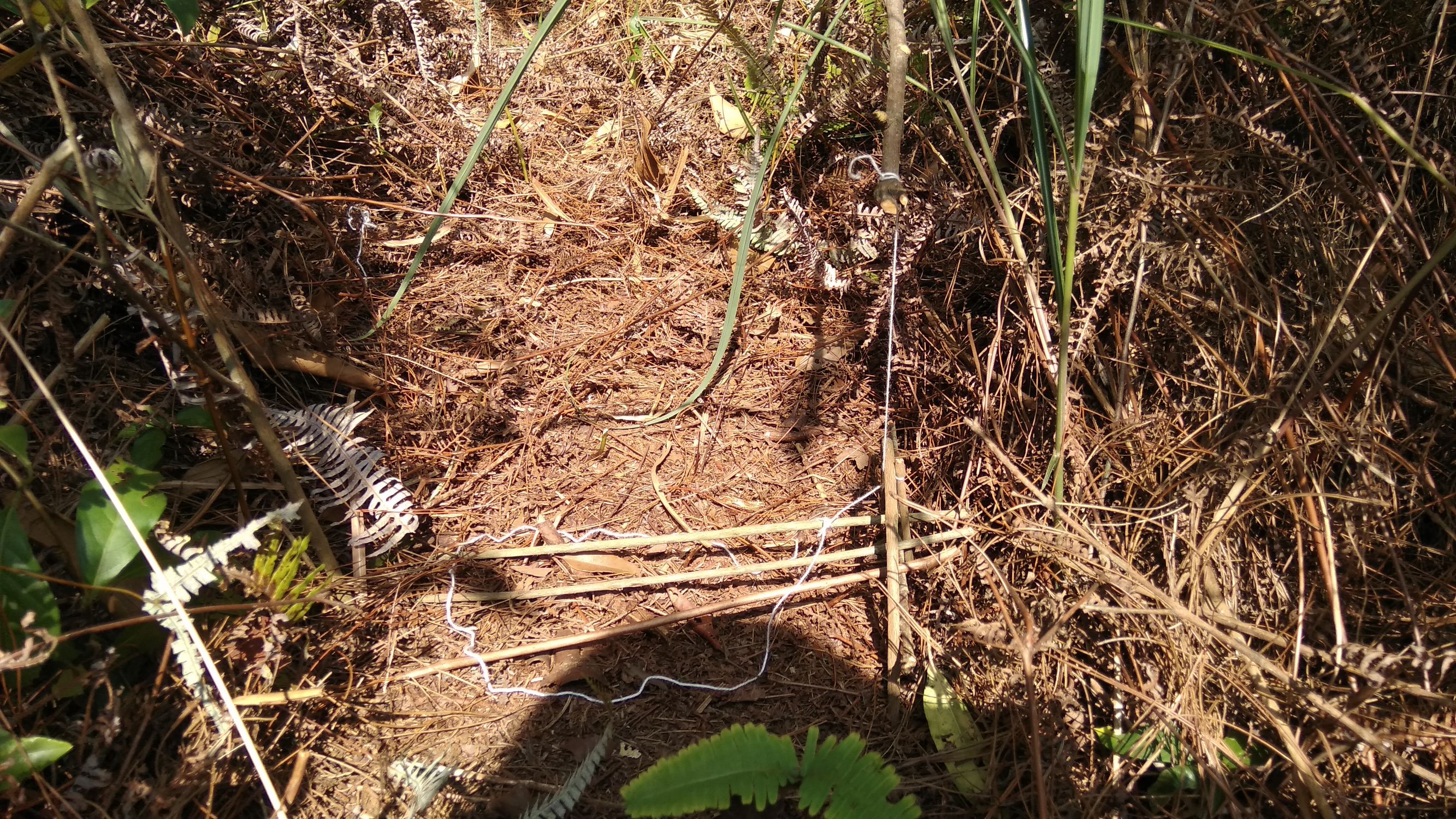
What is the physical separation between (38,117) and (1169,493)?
8.66ft

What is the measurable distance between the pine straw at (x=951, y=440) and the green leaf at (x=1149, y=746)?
20mm

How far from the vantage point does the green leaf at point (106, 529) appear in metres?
1.32

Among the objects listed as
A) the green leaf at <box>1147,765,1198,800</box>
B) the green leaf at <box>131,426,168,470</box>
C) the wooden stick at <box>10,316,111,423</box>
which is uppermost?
the wooden stick at <box>10,316,111,423</box>

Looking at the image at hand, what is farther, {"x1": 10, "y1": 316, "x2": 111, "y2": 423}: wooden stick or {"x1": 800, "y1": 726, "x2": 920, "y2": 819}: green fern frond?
{"x1": 10, "y1": 316, "x2": 111, "y2": 423}: wooden stick

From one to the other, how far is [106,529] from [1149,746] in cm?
183

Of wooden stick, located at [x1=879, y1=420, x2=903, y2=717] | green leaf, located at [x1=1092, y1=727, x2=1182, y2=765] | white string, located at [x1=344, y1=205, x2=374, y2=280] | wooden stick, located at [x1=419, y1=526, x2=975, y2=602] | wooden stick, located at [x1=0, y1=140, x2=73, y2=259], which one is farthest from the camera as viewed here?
white string, located at [x1=344, y1=205, x2=374, y2=280]

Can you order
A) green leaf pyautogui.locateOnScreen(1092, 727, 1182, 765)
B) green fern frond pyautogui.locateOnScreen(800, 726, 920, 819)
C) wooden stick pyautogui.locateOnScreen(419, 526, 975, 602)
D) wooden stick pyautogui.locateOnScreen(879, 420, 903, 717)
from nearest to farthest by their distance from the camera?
green fern frond pyautogui.locateOnScreen(800, 726, 920, 819)
green leaf pyautogui.locateOnScreen(1092, 727, 1182, 765)
wooden stick pyautogui.locateOnScreen(879, 420, 903, 717)
wooden stick pyautogui.locateOnScreen(419, 526, 975, 602)

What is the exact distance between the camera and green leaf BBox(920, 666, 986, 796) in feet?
4.82

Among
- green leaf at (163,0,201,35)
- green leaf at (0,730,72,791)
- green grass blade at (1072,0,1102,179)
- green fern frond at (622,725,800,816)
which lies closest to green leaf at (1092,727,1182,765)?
green fern frond at (622,725,800,816)

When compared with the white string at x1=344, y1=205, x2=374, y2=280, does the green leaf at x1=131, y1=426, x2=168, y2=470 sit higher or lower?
lower

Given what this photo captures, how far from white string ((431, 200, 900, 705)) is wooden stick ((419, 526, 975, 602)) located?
2cm

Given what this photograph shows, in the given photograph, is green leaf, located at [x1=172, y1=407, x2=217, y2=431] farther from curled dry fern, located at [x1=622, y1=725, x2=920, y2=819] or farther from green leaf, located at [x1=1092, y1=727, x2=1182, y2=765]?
green leaf, located at [x1=1092, y1=727, x2=1182, y2=765]

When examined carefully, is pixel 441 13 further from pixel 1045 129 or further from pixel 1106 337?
pixel 1106 337

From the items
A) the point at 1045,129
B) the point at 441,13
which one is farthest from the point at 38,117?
the point at 1045,129
